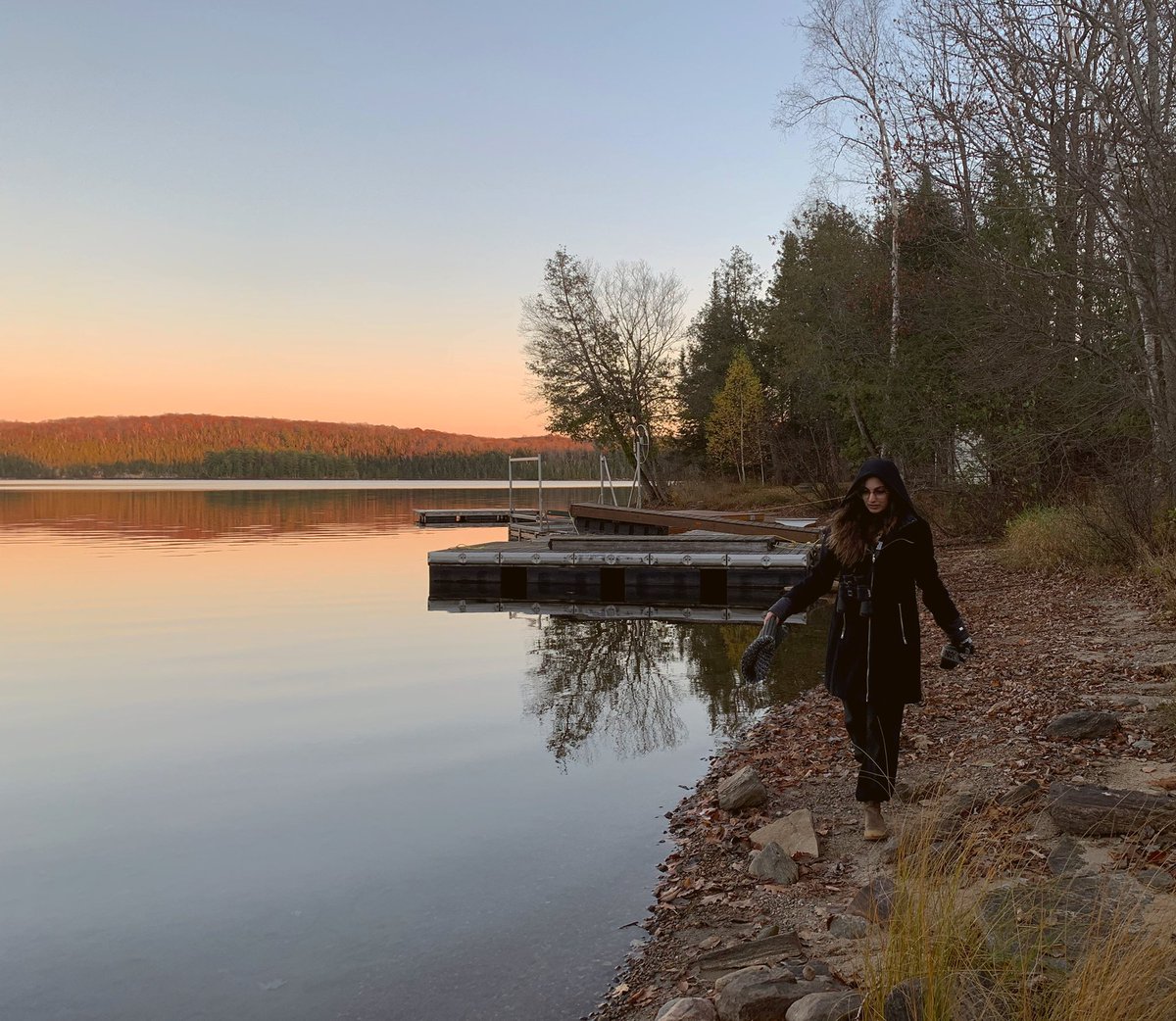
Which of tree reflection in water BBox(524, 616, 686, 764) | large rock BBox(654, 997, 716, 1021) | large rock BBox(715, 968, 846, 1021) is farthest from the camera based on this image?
tree reflection in water BBox(524, 616, 686, 764)

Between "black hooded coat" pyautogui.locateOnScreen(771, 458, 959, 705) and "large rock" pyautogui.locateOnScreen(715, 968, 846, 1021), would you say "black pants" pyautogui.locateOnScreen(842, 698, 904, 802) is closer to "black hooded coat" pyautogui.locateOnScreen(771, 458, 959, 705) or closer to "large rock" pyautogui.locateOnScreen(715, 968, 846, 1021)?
"black hooded coat" pyautogui.locateOnScreen(771, 458, 959, 705)

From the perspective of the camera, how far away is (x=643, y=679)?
567 inches

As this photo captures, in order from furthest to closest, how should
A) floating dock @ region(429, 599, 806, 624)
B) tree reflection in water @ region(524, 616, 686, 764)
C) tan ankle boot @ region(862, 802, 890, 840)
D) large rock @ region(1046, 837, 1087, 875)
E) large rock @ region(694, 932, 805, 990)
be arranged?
floating dock @ region(429, 599, 806, 624) → tree reflection in water @ region(524, 616, 686, 764) → tan ankle boot @ region(862, 802, 890, 840) → large rock @ region(1046, 837, 1087, 875) → large rock @ region(694, 932, 805, 990)

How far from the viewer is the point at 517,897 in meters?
6.58

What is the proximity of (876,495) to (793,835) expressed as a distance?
2298 mm

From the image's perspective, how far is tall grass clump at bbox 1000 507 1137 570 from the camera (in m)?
15.0

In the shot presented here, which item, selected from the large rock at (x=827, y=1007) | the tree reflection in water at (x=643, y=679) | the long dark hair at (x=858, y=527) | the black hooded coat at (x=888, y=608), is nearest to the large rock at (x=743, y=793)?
the black hooded coat at (x=888, y=608)

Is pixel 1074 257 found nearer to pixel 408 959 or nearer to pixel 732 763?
pixel 732 763

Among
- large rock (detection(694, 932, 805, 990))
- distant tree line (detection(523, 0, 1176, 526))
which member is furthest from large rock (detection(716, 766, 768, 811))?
distant tree line (detection(523, 0, 1176, 526))

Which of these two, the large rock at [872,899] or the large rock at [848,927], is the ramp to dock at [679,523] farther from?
the large rock at [848,927]

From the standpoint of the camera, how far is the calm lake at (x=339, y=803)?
5.69 metres

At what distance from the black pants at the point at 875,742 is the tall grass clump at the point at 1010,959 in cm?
130

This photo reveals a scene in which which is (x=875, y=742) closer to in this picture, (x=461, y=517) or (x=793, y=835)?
(x=793, y=835)

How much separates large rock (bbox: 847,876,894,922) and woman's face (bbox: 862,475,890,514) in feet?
6.55
